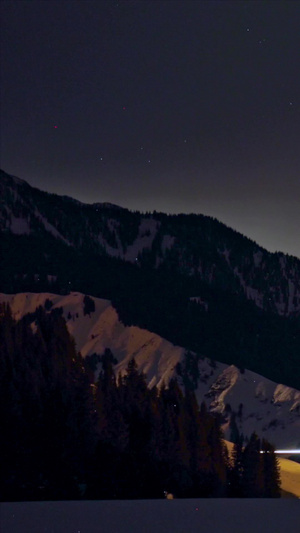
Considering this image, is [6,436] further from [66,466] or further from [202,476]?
[202,476]

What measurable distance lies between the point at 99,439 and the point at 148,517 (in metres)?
30.2

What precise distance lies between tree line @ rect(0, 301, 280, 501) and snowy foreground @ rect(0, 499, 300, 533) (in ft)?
18.6

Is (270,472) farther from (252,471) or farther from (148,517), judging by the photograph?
(148,517)

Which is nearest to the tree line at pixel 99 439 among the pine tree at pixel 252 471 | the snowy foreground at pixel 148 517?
the pine tree at pixel 252 471

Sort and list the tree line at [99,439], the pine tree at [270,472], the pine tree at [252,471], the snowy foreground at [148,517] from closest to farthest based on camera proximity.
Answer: the snowy foreground at [148,517], the tree line at [99,439], the pine tree at [252,471], the pine tree at [270,472]

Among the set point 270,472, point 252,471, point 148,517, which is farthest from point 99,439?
point 270,472

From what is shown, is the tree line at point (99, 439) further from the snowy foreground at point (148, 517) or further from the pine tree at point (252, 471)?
the snowy foreground at point (148, 517)

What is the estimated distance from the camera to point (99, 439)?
155 meters

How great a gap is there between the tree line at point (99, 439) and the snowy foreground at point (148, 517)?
18.6 feet

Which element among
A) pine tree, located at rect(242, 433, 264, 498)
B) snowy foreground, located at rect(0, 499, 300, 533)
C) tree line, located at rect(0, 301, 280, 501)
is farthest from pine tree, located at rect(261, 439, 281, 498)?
snowy foreground, located at rect(0, 499, 300, 533)

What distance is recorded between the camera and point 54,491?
5896 inches

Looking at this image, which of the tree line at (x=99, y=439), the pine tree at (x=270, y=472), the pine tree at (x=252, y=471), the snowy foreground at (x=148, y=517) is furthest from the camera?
the pine tree at (x=270, y=472)

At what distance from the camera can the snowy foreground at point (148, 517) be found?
371 feet

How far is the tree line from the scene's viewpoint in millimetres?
151500
